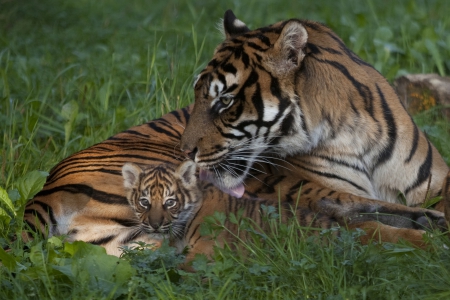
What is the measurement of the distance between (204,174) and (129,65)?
320cm

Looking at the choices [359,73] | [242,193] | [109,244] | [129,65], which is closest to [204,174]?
[242,193]

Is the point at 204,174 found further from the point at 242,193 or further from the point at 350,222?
the point at 350,222

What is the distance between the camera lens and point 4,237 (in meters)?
4.21

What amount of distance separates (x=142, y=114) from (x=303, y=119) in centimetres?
206

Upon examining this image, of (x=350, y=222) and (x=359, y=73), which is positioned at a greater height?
(x=359, y=73)

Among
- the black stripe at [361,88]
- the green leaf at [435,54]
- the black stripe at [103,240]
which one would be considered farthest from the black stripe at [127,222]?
the green leaf at [435,54]

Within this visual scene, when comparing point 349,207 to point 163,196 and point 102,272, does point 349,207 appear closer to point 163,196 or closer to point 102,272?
A: point 163,196

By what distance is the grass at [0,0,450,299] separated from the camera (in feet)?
11.2

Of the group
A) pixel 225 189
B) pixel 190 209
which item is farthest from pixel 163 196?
pixel 225 189

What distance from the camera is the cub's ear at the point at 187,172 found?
441 centimetres

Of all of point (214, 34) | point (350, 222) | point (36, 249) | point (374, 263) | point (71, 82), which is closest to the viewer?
point (374, 263)

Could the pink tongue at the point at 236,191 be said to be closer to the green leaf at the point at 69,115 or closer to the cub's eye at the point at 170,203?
the cub's eye at the point at 170,203

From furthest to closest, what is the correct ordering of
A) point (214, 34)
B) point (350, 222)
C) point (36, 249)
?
point (214, 34) → point (350, 222) → point (36, 249)

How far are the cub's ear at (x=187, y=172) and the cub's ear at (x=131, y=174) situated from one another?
0.22 metres
